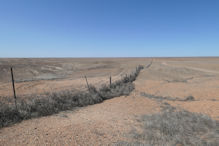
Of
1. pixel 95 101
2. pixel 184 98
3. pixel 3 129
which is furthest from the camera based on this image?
pixel 184 98

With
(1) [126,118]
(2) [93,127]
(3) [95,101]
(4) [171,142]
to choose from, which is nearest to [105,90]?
(3) [95,101]

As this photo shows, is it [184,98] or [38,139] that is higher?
[38,139]

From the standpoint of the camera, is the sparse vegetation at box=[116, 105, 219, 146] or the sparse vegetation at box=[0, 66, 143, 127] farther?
the sparse vegetation at box=[0, 66, 143, 127]

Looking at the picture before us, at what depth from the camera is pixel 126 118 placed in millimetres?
4984

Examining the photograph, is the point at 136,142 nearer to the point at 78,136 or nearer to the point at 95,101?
the point at 78,136

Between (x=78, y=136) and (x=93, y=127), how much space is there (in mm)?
659

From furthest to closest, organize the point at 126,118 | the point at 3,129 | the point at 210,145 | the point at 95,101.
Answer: the point at 95,101 → the point at 126,118 → the point at 3,129 → the point at 210,145

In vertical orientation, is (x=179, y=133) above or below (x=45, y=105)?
below

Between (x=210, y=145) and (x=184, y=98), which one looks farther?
(x=184, y=98)

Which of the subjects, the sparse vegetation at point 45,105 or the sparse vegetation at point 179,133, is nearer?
the sparse vegetation at point 179,133

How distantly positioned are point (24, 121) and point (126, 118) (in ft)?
13.6

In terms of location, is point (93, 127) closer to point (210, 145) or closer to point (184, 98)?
point (210, 145)

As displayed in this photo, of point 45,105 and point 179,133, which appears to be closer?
point 179,133

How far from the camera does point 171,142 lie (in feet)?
10.7
